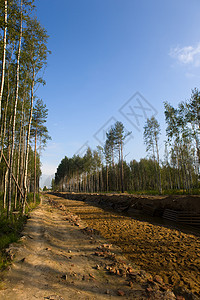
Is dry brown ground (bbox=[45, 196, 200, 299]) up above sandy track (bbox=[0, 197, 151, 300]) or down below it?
below

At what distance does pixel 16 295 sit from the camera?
8.20ft

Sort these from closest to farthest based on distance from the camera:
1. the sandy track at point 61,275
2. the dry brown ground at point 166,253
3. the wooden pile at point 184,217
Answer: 1. the sandy track at point 61,275
2. the dry brown ground at point 166,253
3. the wooden pile at point 184,217

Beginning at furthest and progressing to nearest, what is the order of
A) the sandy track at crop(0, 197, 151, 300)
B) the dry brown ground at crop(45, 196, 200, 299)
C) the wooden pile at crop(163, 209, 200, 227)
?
the wooden pile at crop(163, 209, 200, 227), the dry brown ground at crop(45, 196, 200, 299), the sandy track at crop(0, 197, 151, 300)

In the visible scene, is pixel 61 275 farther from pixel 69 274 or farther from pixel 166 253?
pixel 166 253

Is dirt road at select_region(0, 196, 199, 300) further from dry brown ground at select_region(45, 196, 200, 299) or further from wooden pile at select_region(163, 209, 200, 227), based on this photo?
wooden pile at select_region(163, 209, 200, 227)

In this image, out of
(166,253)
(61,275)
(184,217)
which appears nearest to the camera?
(61,275)

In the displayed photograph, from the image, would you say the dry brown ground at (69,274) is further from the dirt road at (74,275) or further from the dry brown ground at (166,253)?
the dry brown ground at (166,253)

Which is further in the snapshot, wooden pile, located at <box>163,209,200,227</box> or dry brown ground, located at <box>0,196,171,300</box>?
wooden pile, located at <box>163,209,200,227</box>

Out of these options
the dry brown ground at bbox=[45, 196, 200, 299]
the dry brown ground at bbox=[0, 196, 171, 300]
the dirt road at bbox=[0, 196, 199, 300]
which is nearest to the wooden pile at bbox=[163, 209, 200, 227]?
the dry brown ground at bbox=[45, 196, 200, 299]

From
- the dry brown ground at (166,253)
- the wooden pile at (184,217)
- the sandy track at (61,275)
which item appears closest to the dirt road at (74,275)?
the sandy track at (61,275)

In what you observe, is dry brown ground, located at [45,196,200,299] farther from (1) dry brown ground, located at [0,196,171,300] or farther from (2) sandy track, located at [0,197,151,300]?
(2) sandy track, located at [0,197,151,300]

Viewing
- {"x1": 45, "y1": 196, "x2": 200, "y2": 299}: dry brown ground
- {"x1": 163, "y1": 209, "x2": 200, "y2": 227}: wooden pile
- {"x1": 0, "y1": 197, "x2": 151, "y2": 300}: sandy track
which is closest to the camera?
{"x1": 0, "y1": 197, "x2": 151, "y2": 300}: sandy track

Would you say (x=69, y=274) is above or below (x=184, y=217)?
above

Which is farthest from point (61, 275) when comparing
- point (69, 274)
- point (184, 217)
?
point (184, 217)
